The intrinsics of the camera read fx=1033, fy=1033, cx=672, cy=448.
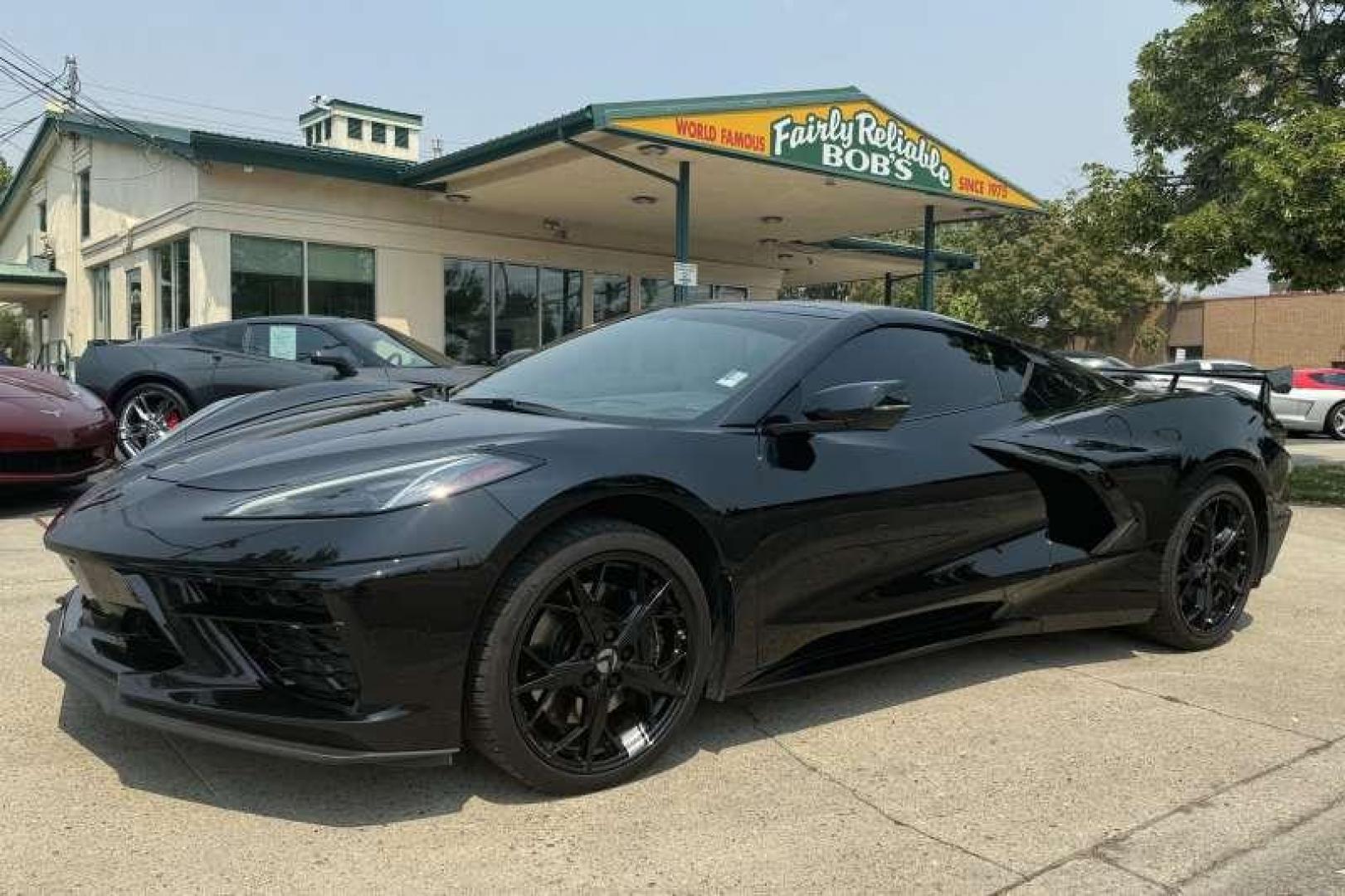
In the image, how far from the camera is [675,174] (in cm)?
1430

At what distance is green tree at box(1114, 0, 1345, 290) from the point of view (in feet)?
31.5

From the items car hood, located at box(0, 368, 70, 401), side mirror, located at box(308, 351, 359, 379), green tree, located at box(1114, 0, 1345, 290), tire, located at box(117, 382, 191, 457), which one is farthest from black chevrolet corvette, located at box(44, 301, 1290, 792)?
green tree, located at box(1114, 0, 1345, 290)

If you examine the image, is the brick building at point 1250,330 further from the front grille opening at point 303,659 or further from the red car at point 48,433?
the front grille opening at point 303,659

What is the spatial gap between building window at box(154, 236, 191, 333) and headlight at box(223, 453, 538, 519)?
13.2 meters

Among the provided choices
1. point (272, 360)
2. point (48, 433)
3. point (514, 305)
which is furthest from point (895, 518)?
point (514, 305)

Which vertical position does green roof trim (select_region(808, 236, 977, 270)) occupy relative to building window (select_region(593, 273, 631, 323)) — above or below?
above

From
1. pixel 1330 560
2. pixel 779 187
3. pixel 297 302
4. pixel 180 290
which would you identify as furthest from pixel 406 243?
pixel 1330 560

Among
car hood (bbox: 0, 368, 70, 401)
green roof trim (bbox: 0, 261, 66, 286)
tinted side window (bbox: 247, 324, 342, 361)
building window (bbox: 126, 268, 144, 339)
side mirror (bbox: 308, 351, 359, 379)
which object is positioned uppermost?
green roof trim (bbox: 0, 261, 66, 286)

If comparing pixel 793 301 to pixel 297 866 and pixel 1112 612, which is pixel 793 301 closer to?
pixel 1112 612

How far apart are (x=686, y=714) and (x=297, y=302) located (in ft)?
44.4

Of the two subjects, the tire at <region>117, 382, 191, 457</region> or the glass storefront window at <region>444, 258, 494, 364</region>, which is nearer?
the tire at <region>117, 382, 191, 457</region>

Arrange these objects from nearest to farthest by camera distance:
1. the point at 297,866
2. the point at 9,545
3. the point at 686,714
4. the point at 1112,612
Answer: the point at 297,866 → the point at 686,714 → the point at 1112,612 → the point at 9,545

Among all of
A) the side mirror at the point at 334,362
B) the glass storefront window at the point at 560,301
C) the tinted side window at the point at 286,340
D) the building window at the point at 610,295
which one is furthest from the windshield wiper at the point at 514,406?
the building window at the point at 610,295

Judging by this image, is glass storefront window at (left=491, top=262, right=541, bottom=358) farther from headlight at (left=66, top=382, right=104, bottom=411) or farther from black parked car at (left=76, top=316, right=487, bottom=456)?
headlight at (left=66, top=382, right=104, bottom=411)
